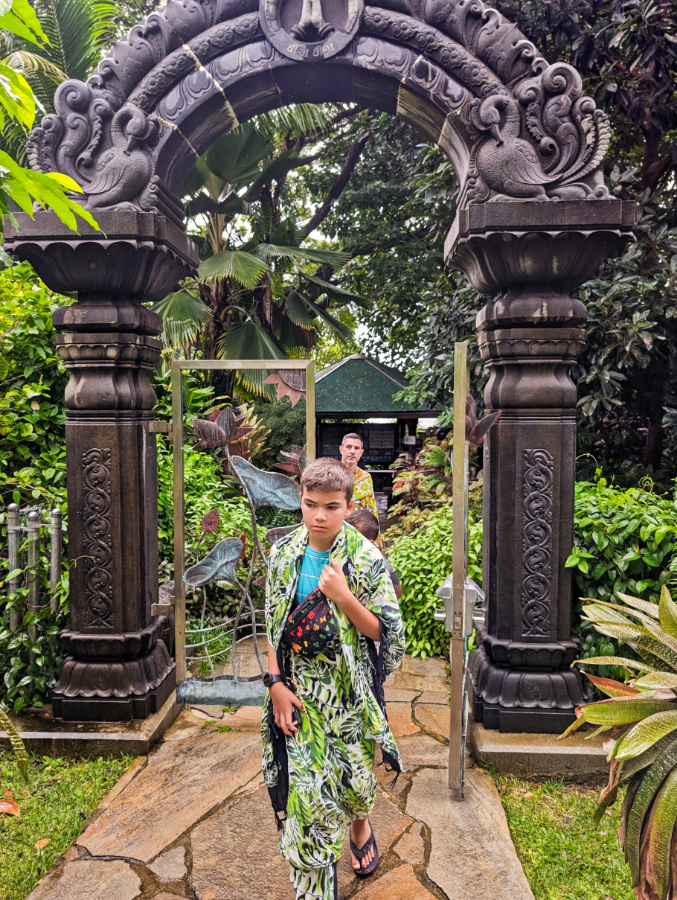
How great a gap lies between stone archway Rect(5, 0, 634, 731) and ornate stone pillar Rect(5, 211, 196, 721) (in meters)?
0.01

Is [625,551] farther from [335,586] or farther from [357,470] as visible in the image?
[335,586]

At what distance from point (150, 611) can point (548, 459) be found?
7.54 ft

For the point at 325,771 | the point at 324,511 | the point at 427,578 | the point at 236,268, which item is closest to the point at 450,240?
the point at 324,511

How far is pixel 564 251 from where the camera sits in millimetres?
2943

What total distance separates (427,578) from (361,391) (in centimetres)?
711

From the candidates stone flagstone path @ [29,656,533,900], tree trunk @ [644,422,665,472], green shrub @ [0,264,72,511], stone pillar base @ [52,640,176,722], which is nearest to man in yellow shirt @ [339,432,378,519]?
stone flagstone path @ [29,656,533,900]

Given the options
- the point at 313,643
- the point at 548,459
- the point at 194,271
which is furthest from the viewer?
the point at 194,271

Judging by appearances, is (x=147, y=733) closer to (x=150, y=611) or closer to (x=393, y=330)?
(x=150, y=611)

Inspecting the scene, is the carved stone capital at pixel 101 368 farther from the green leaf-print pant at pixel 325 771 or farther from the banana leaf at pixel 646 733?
the banana leaf at pixel 646 733

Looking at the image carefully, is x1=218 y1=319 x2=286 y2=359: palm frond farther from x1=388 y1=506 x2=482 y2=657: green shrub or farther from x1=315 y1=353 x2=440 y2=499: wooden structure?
x1=388 y1=506 x2=482 y2=657: green shrub

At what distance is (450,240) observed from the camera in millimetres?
3320

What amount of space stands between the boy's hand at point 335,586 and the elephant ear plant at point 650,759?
2.94 feet

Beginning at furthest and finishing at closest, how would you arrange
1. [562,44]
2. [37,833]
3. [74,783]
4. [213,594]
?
[562,44]
[213,594]
[74,783]
[37,833]

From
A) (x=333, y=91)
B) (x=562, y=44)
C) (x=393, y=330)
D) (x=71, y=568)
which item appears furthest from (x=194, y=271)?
(x=393, y=330)
